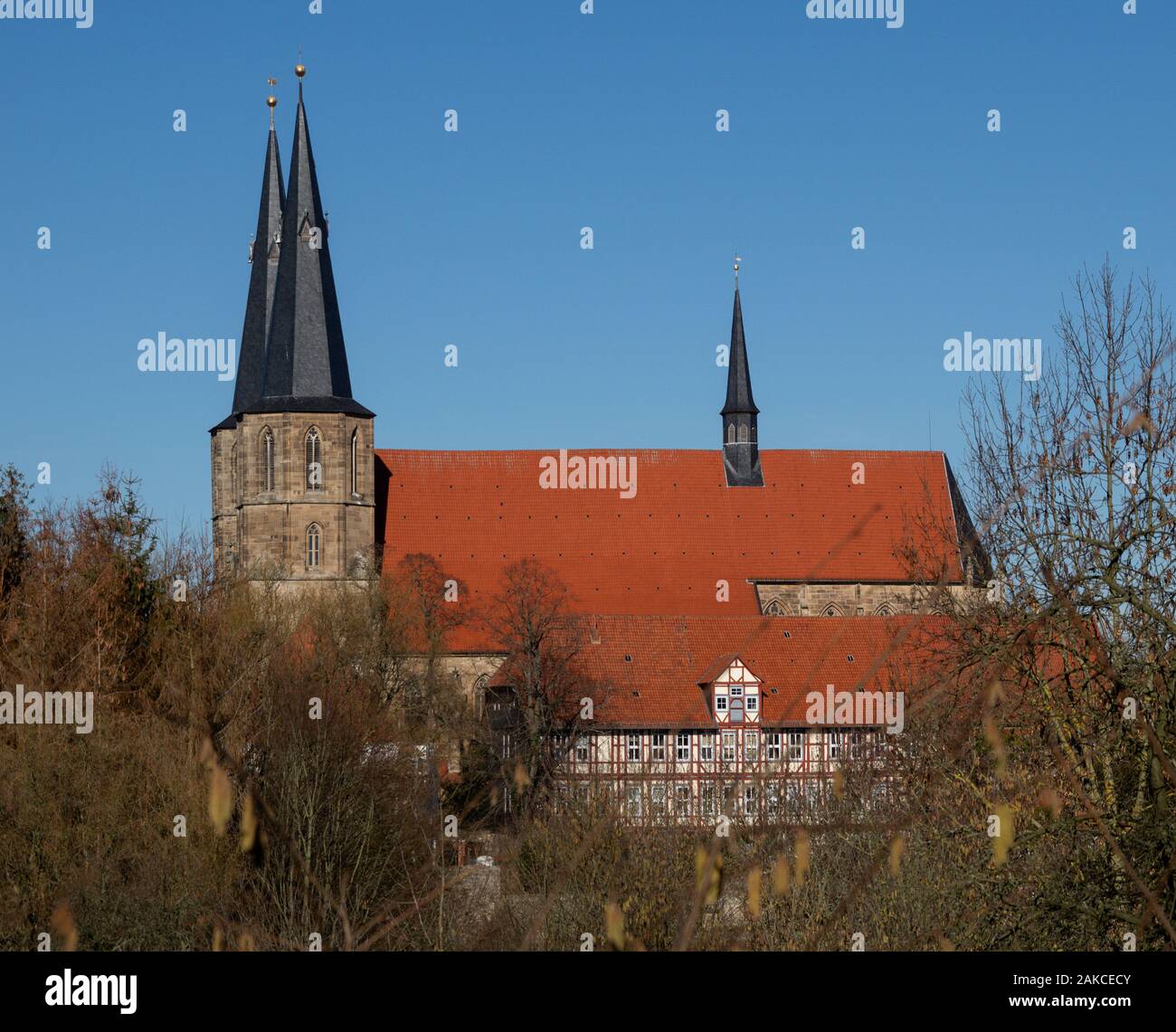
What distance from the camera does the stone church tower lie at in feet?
143

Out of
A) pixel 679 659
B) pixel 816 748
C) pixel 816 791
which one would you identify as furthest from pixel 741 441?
pixel 816 748

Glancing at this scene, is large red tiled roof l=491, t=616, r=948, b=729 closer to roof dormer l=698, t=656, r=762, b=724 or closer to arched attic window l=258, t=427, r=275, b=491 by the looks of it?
roof dormer l=698, t=656, r=762, b=724

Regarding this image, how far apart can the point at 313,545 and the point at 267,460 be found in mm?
2819

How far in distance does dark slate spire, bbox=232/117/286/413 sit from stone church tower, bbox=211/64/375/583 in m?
0.04

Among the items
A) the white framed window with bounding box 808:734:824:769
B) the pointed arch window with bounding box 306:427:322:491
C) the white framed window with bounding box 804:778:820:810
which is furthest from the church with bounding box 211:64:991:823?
the white framed window with bounding box 808:734:824:769

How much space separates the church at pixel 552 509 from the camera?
4112 centimetres

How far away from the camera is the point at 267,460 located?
147 ft

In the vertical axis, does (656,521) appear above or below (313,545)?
above

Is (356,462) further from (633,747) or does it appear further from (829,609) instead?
(829,609)

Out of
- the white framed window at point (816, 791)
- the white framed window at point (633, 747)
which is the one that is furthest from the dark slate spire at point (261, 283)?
the white framed window at point (816, 791)

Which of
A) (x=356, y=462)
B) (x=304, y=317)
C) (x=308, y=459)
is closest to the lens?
(x=304, y=317)

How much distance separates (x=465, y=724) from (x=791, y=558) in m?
14.1

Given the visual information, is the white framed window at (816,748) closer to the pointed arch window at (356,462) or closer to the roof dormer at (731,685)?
the roof dormer at (731,685)

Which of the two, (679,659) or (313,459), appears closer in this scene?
(679,659)
